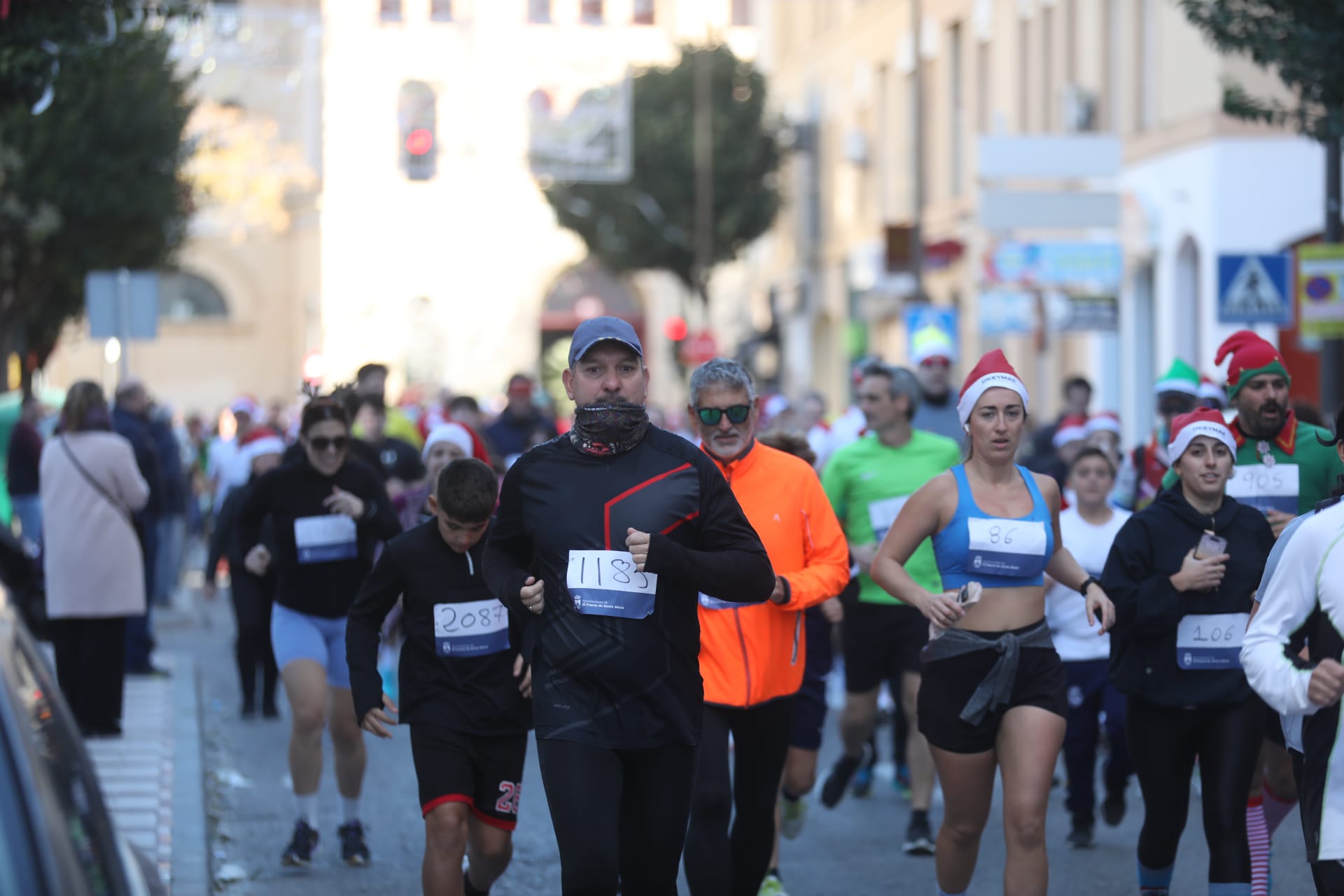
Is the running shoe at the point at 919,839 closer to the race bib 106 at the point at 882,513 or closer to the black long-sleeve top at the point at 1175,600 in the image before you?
the race bib 106 at the point at 882,513

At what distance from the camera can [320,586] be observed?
8.75m

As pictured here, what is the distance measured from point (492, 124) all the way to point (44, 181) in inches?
1312

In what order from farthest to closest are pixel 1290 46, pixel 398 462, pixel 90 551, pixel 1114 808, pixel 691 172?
pixel 691 172, pixel 398 462, pixel 1290 46, pixel 90 551, pixel 1114 808

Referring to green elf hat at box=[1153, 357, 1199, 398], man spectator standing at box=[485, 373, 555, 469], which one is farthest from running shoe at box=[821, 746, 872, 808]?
man spectator standing at box=[485, 373, 555, 469]

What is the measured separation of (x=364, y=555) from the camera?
8852 millimetres

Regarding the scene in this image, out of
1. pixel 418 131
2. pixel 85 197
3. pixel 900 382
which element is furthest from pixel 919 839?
pixel 85 197

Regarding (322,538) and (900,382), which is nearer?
(322,538)

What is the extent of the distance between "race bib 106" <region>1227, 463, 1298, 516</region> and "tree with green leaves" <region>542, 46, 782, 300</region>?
1595 inches

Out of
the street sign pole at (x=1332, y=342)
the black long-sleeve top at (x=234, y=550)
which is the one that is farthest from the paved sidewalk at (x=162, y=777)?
the street sign pole at (x=1332, y=342)

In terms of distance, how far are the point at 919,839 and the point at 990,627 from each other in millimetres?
2906

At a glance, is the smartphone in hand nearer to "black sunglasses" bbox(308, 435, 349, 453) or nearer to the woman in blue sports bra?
the woman in blue sports bra

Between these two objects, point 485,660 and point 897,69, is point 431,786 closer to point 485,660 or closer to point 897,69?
point 485,660

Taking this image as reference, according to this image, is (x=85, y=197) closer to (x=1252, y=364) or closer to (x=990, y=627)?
(x=1252, y=364)

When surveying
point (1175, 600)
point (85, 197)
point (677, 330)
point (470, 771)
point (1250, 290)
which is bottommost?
point (470, 771)
